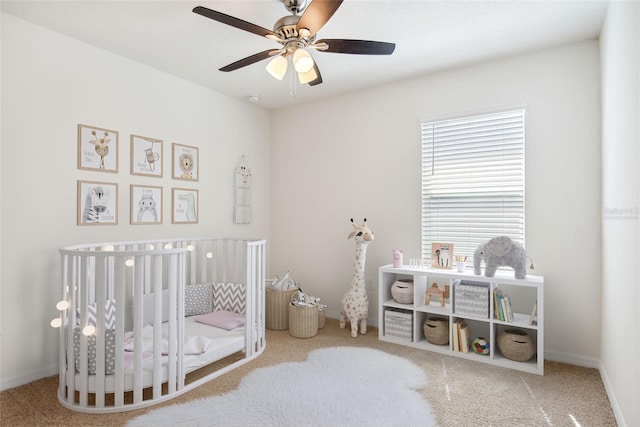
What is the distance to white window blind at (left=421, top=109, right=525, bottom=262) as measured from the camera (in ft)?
9.69

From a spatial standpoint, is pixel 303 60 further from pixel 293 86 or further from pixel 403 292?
pixel 403 292

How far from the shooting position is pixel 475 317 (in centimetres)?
279

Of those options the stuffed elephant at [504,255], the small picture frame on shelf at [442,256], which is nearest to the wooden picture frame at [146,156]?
the small picture frame on shelf at [442,256]

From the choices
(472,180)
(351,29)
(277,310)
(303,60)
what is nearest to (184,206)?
(277,310)

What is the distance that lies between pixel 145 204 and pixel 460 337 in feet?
9.51

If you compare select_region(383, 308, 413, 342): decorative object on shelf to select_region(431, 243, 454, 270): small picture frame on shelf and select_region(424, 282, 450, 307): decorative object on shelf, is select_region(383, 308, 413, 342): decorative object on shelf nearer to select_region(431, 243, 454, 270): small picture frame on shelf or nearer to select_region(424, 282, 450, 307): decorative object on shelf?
select_region(424, 282, 450, 307): decorative object on shelf

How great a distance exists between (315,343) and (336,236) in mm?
1224

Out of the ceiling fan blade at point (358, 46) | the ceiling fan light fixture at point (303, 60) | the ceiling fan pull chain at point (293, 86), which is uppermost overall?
the ceiling fan pull chain at point (293, 86)

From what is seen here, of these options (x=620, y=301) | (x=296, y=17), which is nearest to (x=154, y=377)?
(x=296, y=17)

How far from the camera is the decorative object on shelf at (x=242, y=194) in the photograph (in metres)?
4.01

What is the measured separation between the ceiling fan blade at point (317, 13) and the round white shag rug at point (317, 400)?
2128 mm

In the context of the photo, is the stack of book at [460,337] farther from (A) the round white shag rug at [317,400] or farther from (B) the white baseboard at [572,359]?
(B) the white baseboard at [572,359]

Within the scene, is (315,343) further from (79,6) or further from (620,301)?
(79,6)

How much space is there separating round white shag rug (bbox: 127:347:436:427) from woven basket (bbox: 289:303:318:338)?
22.5 inches
